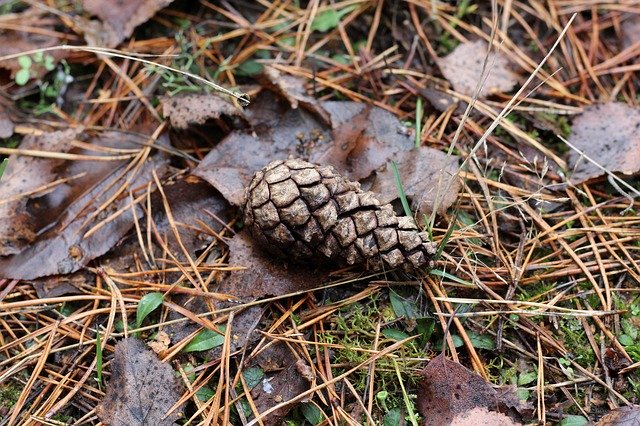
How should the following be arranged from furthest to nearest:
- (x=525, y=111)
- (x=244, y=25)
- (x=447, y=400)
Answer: (x=244, y=25) → (x=525, y=111) → (x=447, y=400)

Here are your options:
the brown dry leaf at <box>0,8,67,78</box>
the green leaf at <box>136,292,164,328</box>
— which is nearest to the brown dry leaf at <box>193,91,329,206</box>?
the green leaf at <box>136,292,164,328</box>

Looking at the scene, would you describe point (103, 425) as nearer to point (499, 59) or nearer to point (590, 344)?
point (590, 344)

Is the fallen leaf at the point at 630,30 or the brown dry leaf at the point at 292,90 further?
the fallen leaf at the point at 630,30

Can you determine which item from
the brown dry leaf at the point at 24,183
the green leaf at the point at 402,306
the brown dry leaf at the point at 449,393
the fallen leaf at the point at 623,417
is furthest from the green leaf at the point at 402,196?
the brown dry leaf at the point at 24,183

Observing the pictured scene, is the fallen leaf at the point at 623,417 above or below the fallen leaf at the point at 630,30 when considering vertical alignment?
below

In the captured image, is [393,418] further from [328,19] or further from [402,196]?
[328,19]

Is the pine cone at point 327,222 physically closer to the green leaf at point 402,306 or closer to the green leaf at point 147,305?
the green leaf at point 402,306

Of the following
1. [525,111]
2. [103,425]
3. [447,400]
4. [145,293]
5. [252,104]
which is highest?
[525,111]

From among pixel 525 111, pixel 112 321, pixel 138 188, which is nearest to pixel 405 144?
pixel 525 111
